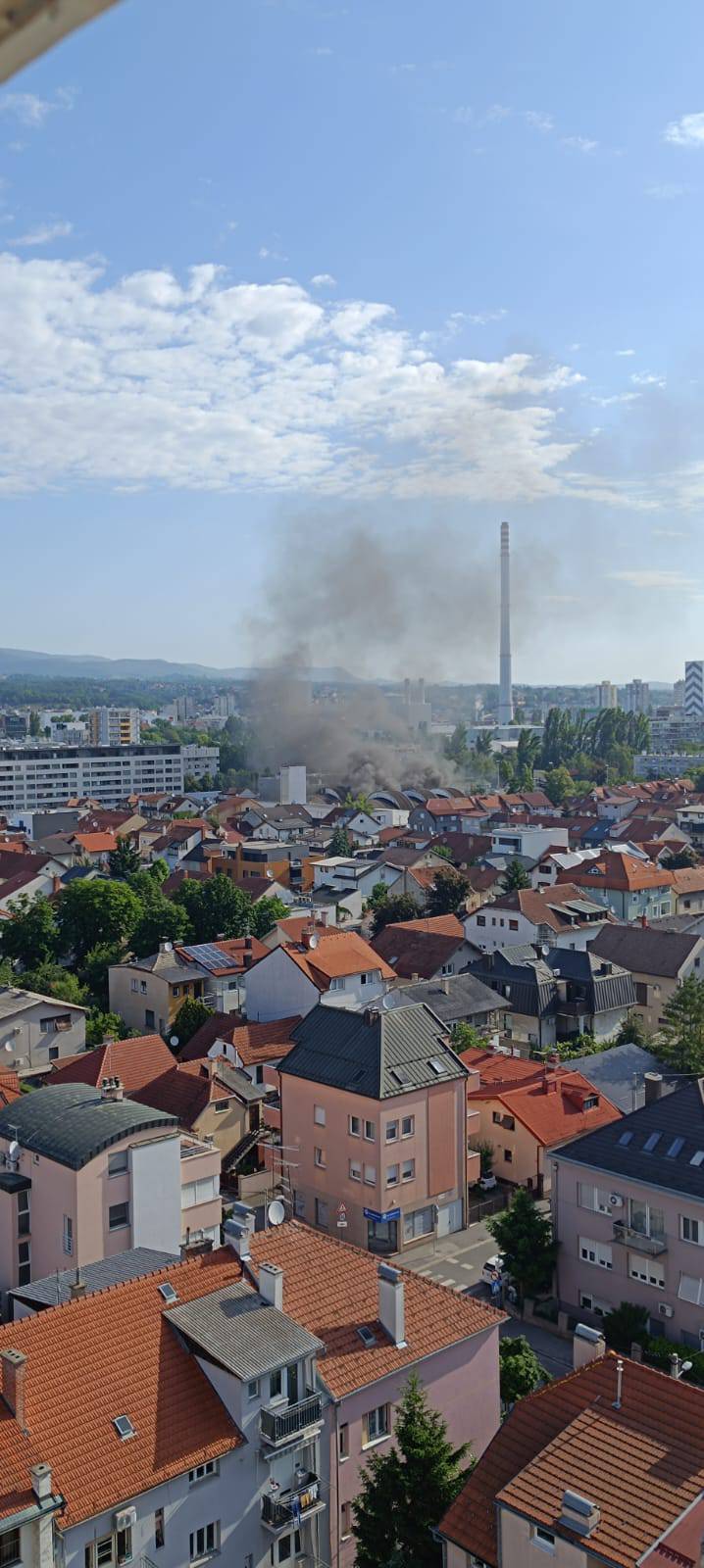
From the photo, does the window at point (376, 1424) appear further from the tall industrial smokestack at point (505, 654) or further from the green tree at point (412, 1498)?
the tall industrial smokestack at point (505, 654)

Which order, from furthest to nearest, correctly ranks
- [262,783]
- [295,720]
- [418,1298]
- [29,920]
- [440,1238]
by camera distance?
1. [295,720]
2. [262,783]
3. [29,920]
4. [440,1238]
5. [418,1298]

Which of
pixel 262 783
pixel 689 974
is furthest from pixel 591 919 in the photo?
pixel 262 783

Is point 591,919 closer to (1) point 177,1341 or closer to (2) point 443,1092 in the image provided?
(2) point 443,1092

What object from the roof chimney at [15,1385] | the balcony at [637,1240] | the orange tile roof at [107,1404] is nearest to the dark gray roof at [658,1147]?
the balcony at [637,1240]

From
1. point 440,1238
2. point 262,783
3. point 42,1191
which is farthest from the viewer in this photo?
point 262,783

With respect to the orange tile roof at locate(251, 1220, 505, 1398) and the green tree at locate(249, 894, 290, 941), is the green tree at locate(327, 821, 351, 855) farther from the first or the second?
the orange tile roof at locate(251, 1220, 505, 1398)

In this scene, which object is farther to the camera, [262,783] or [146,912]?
[262,783]

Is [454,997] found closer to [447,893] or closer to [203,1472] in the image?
[447,893]

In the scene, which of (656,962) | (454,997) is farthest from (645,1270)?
(656,962)
